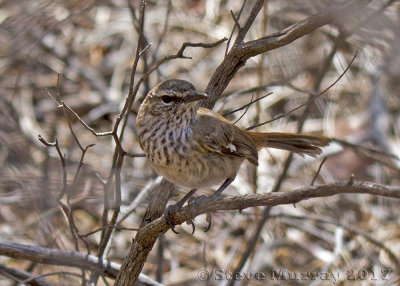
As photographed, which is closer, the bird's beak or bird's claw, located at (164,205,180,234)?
bird's claw, located at (164,205,180,234)

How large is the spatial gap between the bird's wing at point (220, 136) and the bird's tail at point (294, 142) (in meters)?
0.15

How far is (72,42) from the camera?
7.87m

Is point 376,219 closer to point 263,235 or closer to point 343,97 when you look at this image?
point 263,235

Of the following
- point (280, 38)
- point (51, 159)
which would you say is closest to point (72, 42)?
point (51, 159)

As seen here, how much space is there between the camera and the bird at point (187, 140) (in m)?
3.53

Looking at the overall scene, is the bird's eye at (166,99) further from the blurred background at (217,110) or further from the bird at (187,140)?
the blurred background at (217,110)

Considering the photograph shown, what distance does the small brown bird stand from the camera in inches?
139

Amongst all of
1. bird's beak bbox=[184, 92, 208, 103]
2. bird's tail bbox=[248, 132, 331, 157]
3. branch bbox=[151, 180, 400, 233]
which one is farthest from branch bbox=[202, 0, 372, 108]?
branch bbox=[151, 180, 400, 233]

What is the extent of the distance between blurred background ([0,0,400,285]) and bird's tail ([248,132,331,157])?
19.5 inches

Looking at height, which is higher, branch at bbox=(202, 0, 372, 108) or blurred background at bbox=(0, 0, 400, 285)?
blurred background at bbox=(0, 0, 400, 285)

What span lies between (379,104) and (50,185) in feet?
14.8

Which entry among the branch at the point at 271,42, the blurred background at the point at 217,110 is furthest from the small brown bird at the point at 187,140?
the blurred background at the point at 217,110

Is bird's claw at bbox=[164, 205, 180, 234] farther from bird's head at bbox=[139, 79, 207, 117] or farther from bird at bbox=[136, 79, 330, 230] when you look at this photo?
bird's head at bbox=[139, 79, 207, 117]

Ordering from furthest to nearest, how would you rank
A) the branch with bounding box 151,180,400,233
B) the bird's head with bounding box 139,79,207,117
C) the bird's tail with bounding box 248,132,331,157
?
the bird's tail with bounding box 248,132,331,157 < the bird's head with bounding box 139,79,207,117 < the branch with bounding box 151,180,400,233
